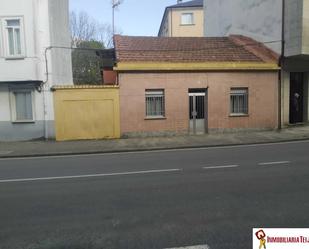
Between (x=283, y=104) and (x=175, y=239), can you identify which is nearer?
(x=175, y=239)

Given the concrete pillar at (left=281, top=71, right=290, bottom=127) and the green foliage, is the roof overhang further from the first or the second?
the green foliage

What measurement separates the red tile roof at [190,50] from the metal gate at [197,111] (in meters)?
1.93

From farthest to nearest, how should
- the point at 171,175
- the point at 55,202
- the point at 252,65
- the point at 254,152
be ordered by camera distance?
the point at 252,65 → the point at 254,152 → the point at 171,175 → the point at 55,202

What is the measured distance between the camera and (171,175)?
26.6 ft

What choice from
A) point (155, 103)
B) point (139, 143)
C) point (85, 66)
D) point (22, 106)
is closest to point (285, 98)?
point (155, 103)

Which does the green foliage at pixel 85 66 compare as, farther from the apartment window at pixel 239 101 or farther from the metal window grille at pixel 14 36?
the apartment window at pixel 239 101

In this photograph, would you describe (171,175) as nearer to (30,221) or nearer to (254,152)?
(30,221)

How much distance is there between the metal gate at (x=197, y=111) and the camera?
17.7m

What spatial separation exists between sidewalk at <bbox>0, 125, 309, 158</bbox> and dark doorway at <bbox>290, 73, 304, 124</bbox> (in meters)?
2.66

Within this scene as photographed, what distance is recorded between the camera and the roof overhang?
1667 centimetres

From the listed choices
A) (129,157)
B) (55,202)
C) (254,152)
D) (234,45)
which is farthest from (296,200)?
(234,45)

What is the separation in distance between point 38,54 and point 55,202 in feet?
39.4

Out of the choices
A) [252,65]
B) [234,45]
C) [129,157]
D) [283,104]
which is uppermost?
[234,45]

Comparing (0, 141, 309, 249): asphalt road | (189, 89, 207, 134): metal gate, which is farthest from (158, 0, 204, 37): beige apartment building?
(0, 141, 309, 249): asphalt road
